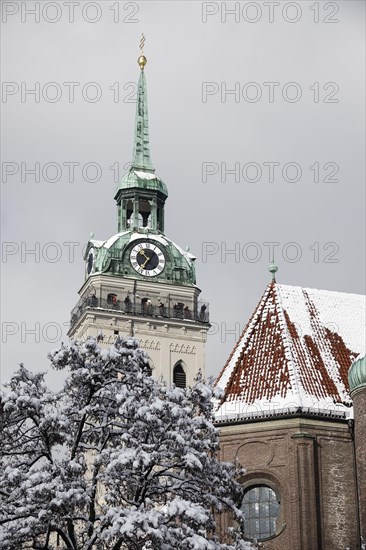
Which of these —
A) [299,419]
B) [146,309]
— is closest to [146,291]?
[146,309]

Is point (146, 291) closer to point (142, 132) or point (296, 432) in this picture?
point (142, 132)

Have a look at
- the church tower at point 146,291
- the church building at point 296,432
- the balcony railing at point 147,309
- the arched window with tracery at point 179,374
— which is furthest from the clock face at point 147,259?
the church building at point 296,432

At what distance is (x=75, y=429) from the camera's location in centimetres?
2152

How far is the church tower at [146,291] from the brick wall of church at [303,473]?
3953 centimetres

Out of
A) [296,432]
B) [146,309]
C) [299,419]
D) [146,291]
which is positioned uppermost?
[146,291]

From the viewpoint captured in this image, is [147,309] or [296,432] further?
[147,309]

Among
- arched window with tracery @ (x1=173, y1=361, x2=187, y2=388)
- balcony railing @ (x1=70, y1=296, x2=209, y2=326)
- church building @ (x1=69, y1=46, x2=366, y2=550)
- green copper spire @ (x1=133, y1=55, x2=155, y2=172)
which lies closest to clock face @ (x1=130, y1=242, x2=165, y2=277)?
balcony railing @ (x1=70, y1=296, x2=209, y2=326)

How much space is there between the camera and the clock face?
75.9m

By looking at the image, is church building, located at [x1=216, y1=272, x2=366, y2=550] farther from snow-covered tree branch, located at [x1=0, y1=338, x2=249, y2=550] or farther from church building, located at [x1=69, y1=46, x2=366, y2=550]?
snow-covered tree branch, located at [x1=0, y1=338, x2=249, y2=550]

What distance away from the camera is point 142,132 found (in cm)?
8488

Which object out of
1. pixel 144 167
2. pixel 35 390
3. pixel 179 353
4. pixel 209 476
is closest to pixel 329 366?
pixel 209 476

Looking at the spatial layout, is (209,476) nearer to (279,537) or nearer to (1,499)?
(1,499)

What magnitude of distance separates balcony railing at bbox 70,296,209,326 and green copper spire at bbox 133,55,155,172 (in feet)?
40.7

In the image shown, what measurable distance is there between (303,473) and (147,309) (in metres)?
44.2
